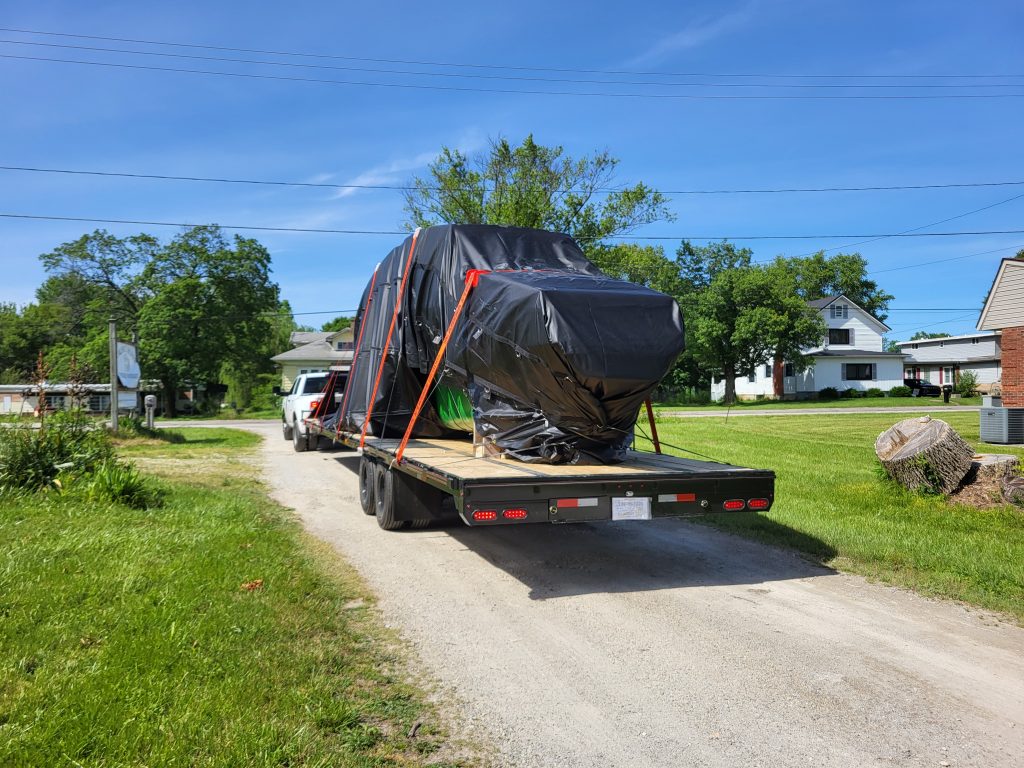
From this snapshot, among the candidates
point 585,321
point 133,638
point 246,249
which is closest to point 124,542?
point 133,638

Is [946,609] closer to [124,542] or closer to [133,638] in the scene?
[133,638]

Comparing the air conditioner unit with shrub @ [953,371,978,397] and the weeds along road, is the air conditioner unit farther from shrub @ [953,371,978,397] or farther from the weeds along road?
shrub @ [953,371,978,397]

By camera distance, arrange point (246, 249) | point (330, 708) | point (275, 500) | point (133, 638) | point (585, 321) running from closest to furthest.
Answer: point (330, 708)
point (133, 638)
point (585, 321)
point (275, 500)
point (246, 249)

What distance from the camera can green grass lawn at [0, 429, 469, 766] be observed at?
3.41 m

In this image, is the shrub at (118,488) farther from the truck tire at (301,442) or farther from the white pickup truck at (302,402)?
the truck tire at (301,442)

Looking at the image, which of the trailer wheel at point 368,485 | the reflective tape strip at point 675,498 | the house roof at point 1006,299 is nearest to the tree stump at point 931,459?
the reflective tape strip at point 675,498

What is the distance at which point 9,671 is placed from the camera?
4023mm

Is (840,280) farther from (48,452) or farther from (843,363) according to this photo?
(48,452)

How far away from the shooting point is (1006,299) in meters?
18.4

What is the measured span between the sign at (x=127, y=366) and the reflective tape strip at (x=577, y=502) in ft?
55.8

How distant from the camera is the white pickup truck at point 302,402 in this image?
1833cm

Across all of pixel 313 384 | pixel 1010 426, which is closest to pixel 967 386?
pixel 1010 426

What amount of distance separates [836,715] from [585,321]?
12.2ft

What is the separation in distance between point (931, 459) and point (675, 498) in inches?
185
